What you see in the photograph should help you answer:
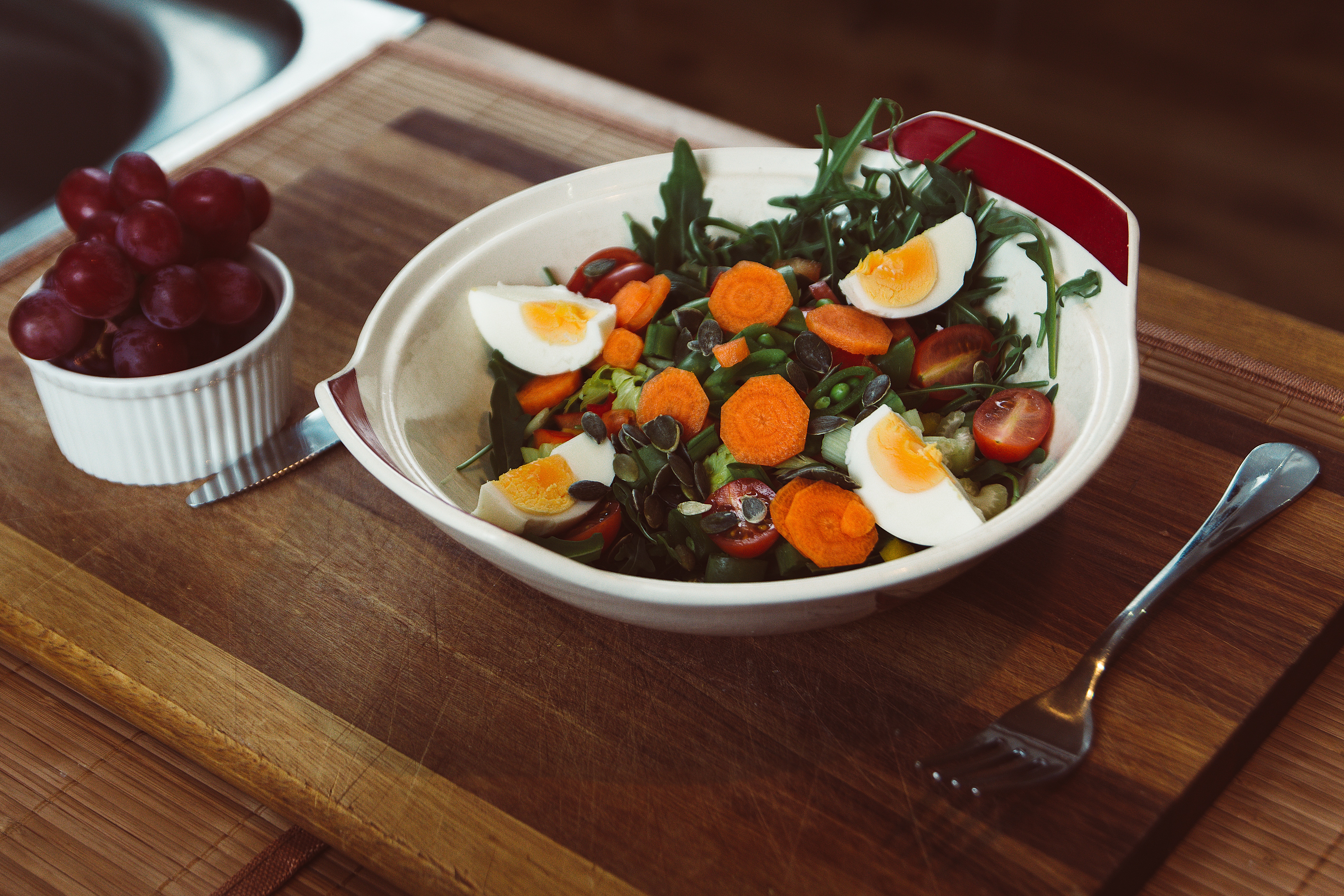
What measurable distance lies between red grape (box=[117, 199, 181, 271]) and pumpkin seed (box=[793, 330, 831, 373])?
0.79 meters

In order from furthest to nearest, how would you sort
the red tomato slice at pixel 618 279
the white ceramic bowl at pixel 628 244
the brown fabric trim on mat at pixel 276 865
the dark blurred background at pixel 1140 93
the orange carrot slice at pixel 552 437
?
the dark blurred background at pixel 1140 93 → the red tomato slice at pixel 618 279 → the orange carrot slice at pixel 552 437 → the brown fabric trim on mat at pixel 276 865 → the white ceramic bowl at pixel 628 244

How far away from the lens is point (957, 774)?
3.32 ft

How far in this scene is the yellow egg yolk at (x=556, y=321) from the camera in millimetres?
1306

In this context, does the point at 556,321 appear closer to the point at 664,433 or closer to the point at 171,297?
the point at 664,433

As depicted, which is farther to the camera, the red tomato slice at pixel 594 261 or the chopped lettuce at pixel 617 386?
the red tomato slice at pixel 594 261

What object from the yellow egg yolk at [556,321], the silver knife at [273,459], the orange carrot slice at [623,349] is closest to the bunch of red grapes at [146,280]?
the silver knife at [273,459]

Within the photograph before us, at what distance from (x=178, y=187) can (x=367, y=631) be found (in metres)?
0.64

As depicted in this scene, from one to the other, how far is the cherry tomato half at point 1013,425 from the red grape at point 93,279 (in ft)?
3.43

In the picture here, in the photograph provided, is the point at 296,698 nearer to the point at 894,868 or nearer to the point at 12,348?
the point at 894,868

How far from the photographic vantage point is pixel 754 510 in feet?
3.69

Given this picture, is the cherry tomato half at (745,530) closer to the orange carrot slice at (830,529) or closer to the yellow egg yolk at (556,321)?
Answer: the orange carrot slice at (830,529)

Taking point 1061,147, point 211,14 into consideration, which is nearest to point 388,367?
point 211,14

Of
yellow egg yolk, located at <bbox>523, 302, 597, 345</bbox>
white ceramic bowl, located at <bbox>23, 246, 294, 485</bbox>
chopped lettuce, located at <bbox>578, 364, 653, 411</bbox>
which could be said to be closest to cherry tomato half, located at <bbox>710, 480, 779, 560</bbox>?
chopped lettuce, located at <bbox>578, 364, 653, 411</bbox>

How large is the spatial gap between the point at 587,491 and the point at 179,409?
56cm
